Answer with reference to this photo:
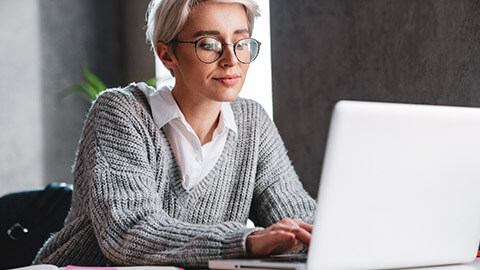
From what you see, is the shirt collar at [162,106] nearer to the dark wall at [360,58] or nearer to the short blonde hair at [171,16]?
the short blonde hair at [171,16]

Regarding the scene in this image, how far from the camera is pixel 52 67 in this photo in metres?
3.76

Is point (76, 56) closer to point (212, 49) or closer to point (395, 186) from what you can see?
point (212, 49)

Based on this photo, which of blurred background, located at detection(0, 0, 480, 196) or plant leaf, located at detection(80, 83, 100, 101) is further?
plant leaf, located at detection(80, 83, 100, 101)

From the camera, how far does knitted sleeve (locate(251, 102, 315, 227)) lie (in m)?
1.59

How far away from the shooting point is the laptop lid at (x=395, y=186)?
844 mm

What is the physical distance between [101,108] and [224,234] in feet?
1.75

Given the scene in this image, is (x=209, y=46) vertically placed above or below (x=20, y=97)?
above

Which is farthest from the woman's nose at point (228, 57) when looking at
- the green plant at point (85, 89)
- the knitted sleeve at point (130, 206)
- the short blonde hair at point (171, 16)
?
the green plant at point (85, 89)

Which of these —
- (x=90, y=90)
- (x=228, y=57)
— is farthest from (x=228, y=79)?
(x=90, y=90)

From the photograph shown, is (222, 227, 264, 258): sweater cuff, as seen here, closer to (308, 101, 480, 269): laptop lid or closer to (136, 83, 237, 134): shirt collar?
(308, 101, 480, 269): laptop lid

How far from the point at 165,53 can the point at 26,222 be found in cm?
65

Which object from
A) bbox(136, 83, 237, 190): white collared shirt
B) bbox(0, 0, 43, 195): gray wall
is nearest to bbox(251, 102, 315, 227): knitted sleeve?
bbox(136, 83, 237, 190): white collared shirt

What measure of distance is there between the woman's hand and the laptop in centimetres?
3

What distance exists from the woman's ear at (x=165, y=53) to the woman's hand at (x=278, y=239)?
0.69 meters
